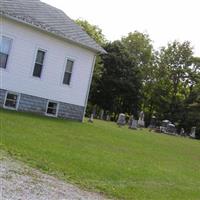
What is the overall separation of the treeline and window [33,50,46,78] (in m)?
31.4

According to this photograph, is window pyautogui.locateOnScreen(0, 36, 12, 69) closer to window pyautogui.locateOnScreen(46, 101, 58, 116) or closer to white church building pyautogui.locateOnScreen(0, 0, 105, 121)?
white church building pyautogui.locateOnScreen(0, 0, 105, 121)

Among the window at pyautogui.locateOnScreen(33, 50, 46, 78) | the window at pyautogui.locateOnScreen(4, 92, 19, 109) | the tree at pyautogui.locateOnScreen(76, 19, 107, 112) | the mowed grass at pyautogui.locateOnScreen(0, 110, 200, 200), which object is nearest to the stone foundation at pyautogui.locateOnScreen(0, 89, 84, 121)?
the window at pyautogui.locateOnScreen(4, 92, 19, 109)

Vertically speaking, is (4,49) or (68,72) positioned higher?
(4,49)

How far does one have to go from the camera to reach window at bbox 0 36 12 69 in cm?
2569

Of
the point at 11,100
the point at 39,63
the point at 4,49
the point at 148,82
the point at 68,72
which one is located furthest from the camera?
the point at 148,82

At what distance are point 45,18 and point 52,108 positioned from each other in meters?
5.24

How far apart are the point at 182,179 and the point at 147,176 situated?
1545 millimetres

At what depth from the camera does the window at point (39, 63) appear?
90.8ft

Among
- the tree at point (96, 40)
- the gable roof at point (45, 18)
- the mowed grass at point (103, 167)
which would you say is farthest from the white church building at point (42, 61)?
the tree at point (96, 40)

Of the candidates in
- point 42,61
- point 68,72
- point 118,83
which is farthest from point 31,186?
point 118,83

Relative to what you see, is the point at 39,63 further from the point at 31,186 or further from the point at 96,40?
the point at 96,40

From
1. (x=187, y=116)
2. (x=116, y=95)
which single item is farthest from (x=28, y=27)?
(x=187, y=116)

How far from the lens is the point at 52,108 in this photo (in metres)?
29.3

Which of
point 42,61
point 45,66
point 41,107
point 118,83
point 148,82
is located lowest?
point 41,107
